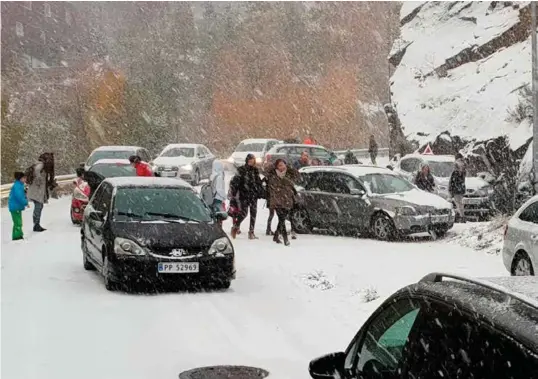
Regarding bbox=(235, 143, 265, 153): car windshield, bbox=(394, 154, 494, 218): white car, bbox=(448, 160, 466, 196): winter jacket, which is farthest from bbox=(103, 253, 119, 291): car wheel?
bbox=(235, 143, 265, 153): car windshield

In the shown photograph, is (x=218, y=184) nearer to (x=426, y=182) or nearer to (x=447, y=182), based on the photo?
(x=426, y=182)

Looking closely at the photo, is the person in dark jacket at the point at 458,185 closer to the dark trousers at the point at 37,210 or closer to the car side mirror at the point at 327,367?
the dark trousers at the point at 37,210

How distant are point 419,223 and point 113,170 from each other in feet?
27.1

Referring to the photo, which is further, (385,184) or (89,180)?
(89,180)

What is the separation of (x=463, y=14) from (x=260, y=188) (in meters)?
22.3

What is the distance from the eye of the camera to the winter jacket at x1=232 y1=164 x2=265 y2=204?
17203 millimetres

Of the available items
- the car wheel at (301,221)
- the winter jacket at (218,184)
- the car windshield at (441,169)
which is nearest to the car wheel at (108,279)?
the winter jacket at (218,184)

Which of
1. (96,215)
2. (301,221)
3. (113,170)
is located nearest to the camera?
(96,215)

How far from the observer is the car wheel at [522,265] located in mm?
10789

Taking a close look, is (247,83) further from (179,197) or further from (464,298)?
(464,298)

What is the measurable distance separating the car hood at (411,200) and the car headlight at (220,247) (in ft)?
22.6

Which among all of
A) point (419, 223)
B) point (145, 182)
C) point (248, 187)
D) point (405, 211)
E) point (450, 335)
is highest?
point (450, 335)

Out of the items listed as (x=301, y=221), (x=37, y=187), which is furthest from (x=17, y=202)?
(x=301, y=221)

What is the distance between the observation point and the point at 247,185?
56.6 ft
